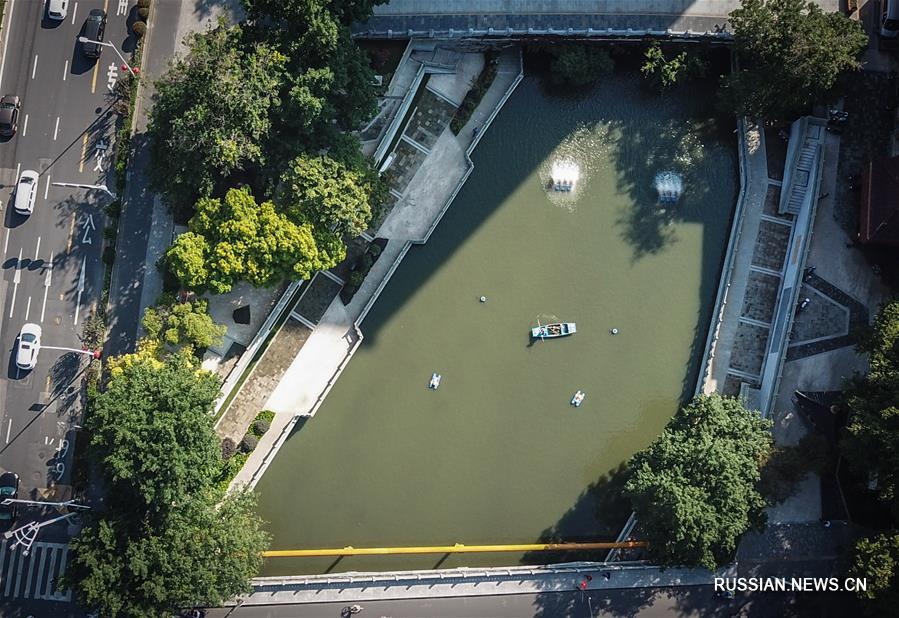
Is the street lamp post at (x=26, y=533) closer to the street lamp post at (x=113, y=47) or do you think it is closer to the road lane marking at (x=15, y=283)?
the road lane marking at (x=15, y=283)

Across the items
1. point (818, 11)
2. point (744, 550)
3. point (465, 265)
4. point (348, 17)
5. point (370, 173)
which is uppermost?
point (818, 11)

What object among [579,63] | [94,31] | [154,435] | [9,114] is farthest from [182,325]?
[579,63]

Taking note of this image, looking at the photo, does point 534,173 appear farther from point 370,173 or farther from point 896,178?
point 896,178

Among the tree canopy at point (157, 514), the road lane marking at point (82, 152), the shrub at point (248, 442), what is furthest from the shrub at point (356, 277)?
the road lane marking at point (82, 152)

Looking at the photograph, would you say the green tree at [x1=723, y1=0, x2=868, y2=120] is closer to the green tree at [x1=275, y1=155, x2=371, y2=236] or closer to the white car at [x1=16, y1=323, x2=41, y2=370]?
the green tree at [x1=275, y1=155, x2=371, y2=236]

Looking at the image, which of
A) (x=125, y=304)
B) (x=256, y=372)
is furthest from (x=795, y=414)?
(x=125, y=304)
